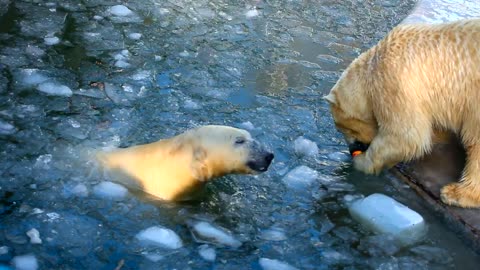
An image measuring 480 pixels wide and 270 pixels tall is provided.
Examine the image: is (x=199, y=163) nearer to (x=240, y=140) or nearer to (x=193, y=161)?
(x=193, y=161)

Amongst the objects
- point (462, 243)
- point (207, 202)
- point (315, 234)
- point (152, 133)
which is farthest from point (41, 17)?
point (462, 243)

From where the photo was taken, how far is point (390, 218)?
433 centimetres

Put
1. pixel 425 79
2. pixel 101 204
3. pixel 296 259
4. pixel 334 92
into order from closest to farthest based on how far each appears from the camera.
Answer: pixel 296 259
pixel 101 204
pixel 425 79
pixel 334 92

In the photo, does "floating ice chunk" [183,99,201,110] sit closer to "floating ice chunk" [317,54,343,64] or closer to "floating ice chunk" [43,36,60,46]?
"floating ice chunk" [43,36,60,46]

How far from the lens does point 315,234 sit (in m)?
4.28

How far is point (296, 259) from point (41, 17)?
3.80 meters

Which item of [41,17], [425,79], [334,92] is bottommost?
[41,17]

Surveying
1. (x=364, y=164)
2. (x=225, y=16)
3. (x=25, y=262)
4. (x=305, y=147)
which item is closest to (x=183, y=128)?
(x=305, y=147)

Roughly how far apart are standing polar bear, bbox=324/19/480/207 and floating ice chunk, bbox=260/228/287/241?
Result: 94 cm

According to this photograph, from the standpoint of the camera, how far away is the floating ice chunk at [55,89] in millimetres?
5438

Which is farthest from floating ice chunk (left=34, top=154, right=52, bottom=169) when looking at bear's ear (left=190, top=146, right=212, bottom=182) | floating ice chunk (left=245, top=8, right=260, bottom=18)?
floating ice chunk (left=245, top=8, right=260, bottom=18)

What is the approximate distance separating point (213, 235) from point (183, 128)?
4.29 feet

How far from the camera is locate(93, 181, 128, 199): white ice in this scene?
4.38 m

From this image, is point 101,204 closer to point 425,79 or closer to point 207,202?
point 207,202
